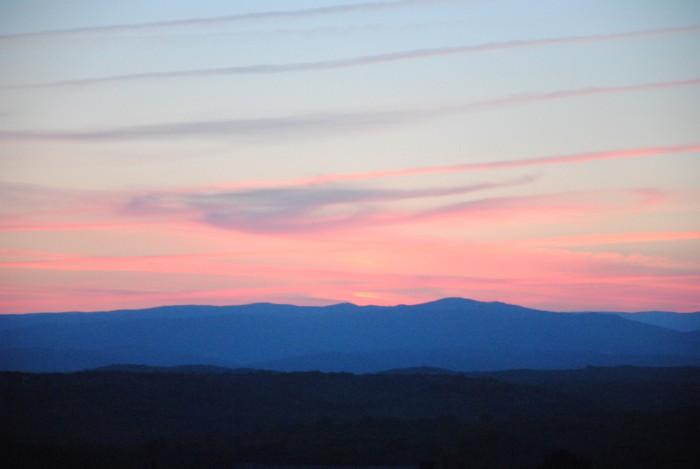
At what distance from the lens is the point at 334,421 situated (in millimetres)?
50750

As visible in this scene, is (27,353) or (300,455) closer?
(300,455)

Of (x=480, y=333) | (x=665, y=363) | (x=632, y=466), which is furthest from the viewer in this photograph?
(x=480, y=333)

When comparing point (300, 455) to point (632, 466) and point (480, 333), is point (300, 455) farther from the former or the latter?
point (480, 333)

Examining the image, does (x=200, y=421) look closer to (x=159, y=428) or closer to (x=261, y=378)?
(x=159, y=428)

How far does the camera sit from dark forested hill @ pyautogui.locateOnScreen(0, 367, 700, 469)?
3641 cm

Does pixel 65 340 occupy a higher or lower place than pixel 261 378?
higher

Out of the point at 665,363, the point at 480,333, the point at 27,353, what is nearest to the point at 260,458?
the point at 665,363

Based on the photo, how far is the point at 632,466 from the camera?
115 ft

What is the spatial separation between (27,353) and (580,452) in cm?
13820

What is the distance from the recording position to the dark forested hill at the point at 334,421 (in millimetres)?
36406

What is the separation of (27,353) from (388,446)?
5198 inches

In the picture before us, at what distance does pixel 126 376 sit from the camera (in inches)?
2376

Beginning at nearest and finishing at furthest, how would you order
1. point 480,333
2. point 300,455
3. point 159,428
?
point 300,455, point 159,428, point 480,333

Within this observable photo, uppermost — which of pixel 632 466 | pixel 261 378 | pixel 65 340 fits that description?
pixel 65 340
